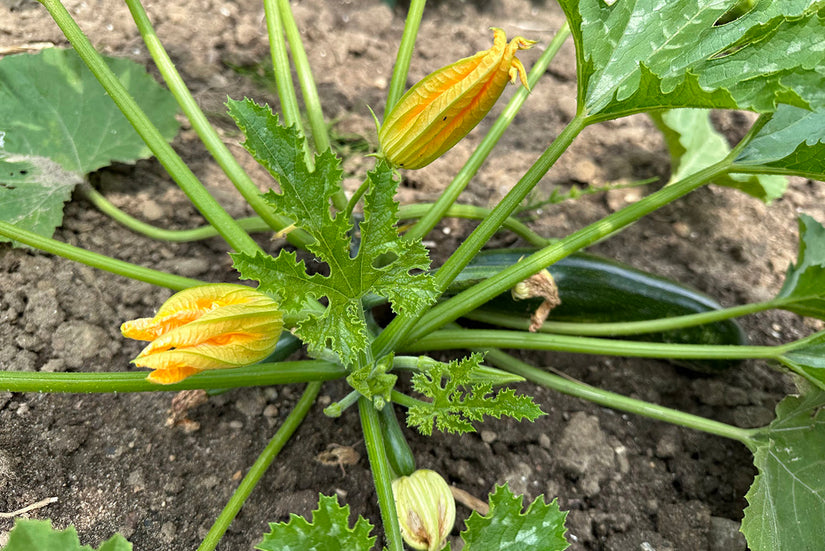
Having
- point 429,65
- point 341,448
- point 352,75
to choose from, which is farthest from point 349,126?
point 341,448

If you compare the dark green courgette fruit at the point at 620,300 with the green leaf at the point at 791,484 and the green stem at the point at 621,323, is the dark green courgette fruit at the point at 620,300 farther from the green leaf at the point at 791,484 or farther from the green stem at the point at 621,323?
the green leaf at the point at 791,484

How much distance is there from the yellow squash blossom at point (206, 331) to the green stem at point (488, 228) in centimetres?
30

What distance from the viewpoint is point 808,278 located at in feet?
5.21

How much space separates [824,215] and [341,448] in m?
2.09

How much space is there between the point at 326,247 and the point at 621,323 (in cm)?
105

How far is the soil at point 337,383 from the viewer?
1.52 m

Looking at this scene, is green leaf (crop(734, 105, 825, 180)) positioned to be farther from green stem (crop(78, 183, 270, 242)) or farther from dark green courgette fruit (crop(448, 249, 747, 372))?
green stem (crop(78, 183, 270, 242))

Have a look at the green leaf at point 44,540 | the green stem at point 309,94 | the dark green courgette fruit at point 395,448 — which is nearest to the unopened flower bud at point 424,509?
the dark green courgette fruit at point 395,448

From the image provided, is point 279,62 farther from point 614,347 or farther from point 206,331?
point 614,347

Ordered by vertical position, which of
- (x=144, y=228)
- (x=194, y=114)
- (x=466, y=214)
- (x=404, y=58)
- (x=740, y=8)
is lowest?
(x=144, y=228)

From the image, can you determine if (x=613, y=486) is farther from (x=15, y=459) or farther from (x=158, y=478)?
(x=15, y=459)

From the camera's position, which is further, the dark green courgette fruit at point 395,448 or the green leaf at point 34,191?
the green leaf at point 34,191

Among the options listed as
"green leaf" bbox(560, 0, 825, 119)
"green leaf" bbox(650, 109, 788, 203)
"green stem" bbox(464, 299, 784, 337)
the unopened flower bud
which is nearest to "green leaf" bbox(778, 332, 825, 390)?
"green stem" bbox(464, 299, 784, 337)

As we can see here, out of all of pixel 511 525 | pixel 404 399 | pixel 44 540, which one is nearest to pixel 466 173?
pixel 404 399
